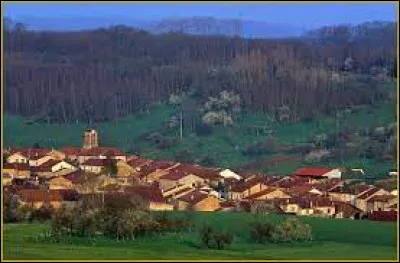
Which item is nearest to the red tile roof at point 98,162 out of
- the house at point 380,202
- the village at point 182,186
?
the village at point 182,186

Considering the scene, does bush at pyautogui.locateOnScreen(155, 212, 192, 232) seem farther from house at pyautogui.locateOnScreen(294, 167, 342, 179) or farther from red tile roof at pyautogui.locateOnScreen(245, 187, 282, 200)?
house at pyautogui.locateOnScreen(294, 167, 342, 179)

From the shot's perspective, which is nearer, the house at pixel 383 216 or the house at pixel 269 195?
the house at pixel 383 216

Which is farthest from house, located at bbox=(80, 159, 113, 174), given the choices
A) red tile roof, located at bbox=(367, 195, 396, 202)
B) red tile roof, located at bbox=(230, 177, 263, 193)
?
red tile roof, located at bbox=(367, 195, 396, 202)

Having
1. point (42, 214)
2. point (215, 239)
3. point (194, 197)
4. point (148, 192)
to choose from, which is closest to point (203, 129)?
point (194, 197)

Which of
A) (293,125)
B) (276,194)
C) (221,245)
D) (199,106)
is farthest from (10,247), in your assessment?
(199,106)

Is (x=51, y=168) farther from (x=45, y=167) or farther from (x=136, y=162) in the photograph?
(x=136, y=162)

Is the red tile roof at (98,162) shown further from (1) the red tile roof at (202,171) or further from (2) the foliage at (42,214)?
(2) the foliage at (42,214)
